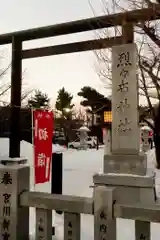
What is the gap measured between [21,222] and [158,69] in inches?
282

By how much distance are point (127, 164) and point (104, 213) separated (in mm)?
2373

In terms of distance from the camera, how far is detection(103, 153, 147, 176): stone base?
4.91m

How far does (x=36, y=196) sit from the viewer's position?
3002 mm

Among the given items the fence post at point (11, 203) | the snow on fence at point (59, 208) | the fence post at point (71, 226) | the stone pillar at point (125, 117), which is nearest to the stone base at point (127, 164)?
the stone pillar at point (125, 117)

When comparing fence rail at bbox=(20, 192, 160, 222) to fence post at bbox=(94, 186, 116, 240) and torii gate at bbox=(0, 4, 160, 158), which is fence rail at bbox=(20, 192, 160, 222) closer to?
fence post at bbox=(94, 186, 116, 240)

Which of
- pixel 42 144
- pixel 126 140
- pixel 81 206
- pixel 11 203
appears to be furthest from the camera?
pixel 42 144

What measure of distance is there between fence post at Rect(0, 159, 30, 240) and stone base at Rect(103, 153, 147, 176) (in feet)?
7.57

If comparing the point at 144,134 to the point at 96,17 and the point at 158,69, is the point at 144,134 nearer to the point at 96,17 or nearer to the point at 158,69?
the point at 158,69

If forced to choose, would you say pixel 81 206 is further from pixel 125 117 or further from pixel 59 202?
pixel 125 117

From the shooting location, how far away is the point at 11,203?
308 cm

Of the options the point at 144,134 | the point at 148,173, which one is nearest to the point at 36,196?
the point at 148,173

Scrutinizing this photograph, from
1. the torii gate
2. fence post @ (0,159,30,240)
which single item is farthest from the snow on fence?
the torii gate

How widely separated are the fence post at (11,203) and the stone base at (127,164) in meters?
2.31

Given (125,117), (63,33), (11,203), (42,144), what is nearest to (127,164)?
(125,117)
